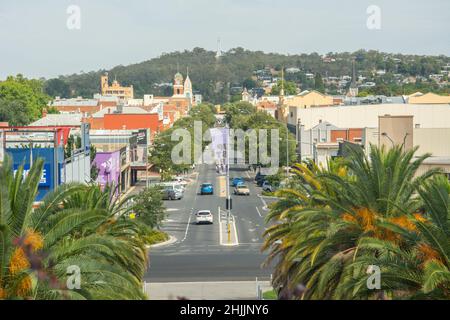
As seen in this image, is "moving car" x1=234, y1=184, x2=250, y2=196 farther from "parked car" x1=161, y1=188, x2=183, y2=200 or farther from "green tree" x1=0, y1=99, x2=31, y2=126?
"green tree" x1=0, y1=99, x2=31, y2=126

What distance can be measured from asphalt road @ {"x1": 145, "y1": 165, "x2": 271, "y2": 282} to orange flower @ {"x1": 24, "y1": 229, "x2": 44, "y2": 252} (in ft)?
64.9

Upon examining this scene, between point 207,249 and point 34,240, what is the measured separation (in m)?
29.6

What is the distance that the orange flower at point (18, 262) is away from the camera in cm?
1695

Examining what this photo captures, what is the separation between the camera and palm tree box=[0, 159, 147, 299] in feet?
55.4

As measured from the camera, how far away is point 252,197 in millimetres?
75938

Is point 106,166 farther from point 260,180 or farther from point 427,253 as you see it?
point 427,253

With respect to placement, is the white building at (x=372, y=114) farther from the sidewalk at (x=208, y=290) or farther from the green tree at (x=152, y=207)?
the sidewalk at (x=208, y=290)

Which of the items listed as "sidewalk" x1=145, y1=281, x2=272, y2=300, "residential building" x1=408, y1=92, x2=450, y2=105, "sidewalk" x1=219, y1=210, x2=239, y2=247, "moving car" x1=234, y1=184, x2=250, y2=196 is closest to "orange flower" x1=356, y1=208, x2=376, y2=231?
"sidewalk" x1=145, y1=281, x2=272, y2=300

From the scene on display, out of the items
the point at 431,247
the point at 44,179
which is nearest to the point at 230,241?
the point at 44,179

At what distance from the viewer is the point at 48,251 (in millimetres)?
18141

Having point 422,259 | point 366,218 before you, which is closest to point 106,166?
point 366,218

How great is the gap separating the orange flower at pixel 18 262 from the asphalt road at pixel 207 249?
20.9m

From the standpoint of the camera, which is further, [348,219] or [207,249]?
[207,249]

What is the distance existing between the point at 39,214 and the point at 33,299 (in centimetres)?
281
